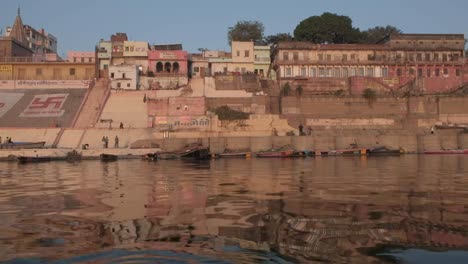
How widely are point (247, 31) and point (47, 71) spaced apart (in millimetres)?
31495

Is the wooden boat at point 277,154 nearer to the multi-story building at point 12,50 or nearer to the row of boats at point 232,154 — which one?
the row of boats at point 232,154

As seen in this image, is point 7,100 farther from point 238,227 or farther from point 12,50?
point 238,227

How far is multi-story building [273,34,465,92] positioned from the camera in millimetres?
59844

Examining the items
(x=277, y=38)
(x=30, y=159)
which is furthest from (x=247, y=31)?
(x=30, y=159)

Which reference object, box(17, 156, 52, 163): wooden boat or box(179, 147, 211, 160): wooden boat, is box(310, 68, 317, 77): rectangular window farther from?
box(17, 156, 52, 163): wooden boat

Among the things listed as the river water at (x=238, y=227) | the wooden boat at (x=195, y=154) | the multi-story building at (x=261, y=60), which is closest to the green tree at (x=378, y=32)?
the multi-story building at (x=261, y=60)

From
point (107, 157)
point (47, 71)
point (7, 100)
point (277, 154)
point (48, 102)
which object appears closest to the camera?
point (107, 157)

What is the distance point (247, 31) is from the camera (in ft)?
252

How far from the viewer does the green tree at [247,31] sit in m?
76.1

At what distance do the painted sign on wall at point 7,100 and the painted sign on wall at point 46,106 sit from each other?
1.94 meters

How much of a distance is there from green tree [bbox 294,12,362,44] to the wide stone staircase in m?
30.3

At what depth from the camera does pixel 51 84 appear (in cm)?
5894

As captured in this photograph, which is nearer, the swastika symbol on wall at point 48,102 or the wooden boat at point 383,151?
the wooden boat at point 383,151

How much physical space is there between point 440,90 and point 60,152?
149 ft
